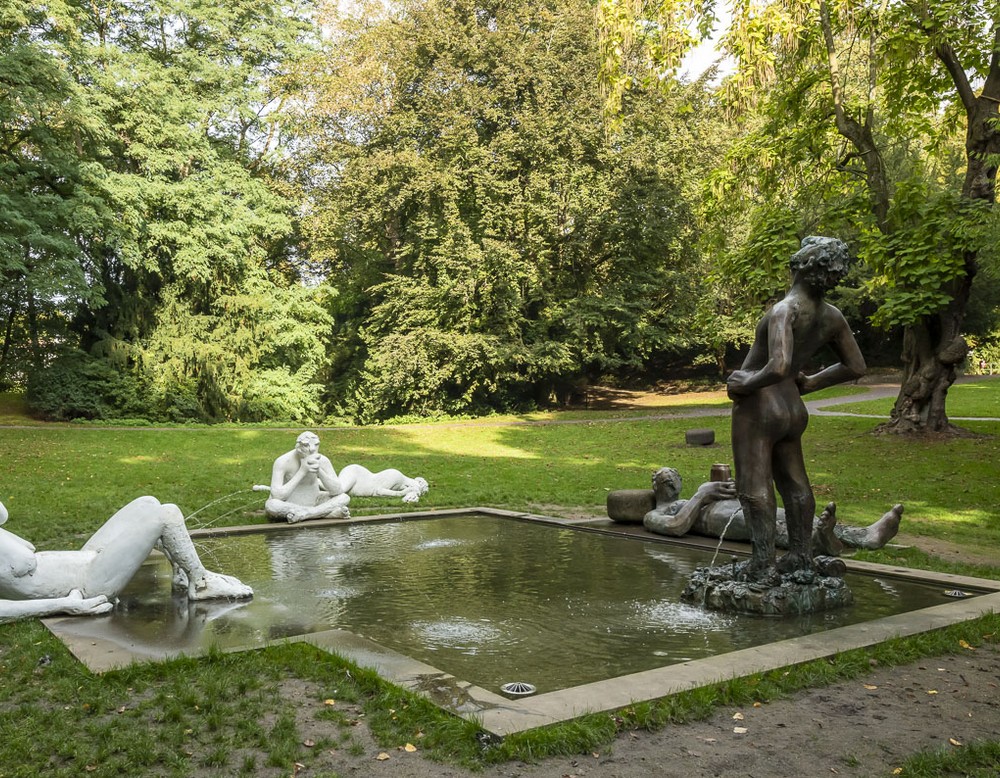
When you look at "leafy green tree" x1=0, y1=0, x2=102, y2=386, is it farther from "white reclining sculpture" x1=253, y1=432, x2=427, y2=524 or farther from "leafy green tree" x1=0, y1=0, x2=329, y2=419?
"white reclining sculpture" x1=253, y1=432, x2=427, y2=524

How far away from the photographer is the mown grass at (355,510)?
4113 millimetres

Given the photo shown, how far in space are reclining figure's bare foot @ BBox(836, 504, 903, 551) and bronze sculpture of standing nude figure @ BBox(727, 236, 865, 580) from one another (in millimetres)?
2948

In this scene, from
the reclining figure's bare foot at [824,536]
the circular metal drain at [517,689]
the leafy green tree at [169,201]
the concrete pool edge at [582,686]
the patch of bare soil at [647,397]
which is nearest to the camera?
the concrete pool edge at [582,686]

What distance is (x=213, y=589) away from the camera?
7.17 metres

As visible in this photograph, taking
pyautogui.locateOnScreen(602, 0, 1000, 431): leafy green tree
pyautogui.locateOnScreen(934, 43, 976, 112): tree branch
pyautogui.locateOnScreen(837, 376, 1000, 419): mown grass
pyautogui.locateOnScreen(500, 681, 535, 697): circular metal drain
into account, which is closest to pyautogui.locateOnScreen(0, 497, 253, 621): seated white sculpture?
pyautogui.locateOnScreen(500, 681, 535, 697): circular metal drain

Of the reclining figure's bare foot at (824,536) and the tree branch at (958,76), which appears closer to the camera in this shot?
the reclining figure's bare foot at (824,536)

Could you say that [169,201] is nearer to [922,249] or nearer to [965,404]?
[922,249]

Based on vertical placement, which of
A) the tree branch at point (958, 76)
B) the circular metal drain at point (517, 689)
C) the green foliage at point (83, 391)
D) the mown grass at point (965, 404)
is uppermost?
the tree branch at point (958, 76)

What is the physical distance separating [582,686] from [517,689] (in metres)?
0.37

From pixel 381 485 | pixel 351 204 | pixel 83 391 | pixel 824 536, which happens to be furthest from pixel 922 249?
pixel 83 391

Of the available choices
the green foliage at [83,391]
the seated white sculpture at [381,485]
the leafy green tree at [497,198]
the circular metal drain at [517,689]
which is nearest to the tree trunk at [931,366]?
the seated white sculpture at [381,485]

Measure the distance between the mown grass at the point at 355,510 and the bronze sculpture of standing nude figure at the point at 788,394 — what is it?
1404mm

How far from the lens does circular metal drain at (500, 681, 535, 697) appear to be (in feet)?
15.6

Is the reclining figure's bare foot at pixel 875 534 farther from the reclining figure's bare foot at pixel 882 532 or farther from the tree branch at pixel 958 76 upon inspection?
the tree branch at pixel 958 76
